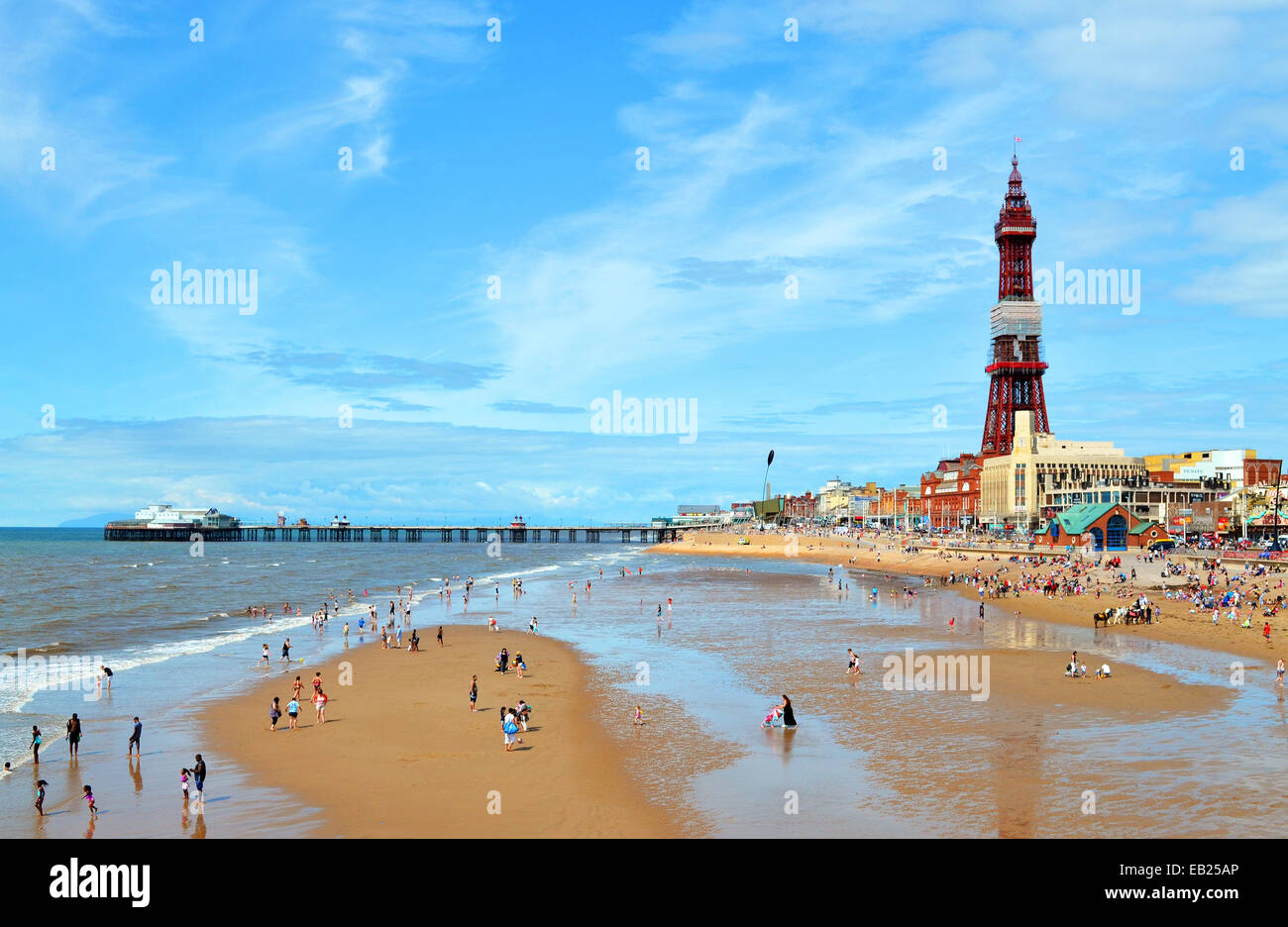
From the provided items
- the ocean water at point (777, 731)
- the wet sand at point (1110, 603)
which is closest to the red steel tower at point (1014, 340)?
the wet sand at point (1110, 603)

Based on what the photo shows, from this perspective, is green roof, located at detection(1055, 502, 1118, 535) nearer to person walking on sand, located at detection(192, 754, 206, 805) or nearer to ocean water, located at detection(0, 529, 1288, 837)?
ocean water, located at detection(0, 529, 1288, 837)

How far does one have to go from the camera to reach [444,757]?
72.1ft

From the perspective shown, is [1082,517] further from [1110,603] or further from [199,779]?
[199,779]

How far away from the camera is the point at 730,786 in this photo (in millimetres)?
19094

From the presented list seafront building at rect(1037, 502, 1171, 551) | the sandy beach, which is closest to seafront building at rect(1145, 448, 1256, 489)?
seafront building at rect(1037, 502, 1171, 551)

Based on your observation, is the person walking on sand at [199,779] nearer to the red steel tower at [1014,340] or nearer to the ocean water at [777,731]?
the ocean water at [777,731]

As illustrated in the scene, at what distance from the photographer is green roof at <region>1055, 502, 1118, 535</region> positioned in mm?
91500

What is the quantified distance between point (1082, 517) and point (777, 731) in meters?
81.0

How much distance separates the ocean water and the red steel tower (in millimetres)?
123371

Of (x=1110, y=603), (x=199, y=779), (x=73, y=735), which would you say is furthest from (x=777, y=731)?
(x=1110, y=603)

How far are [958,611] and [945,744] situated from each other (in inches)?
1317
